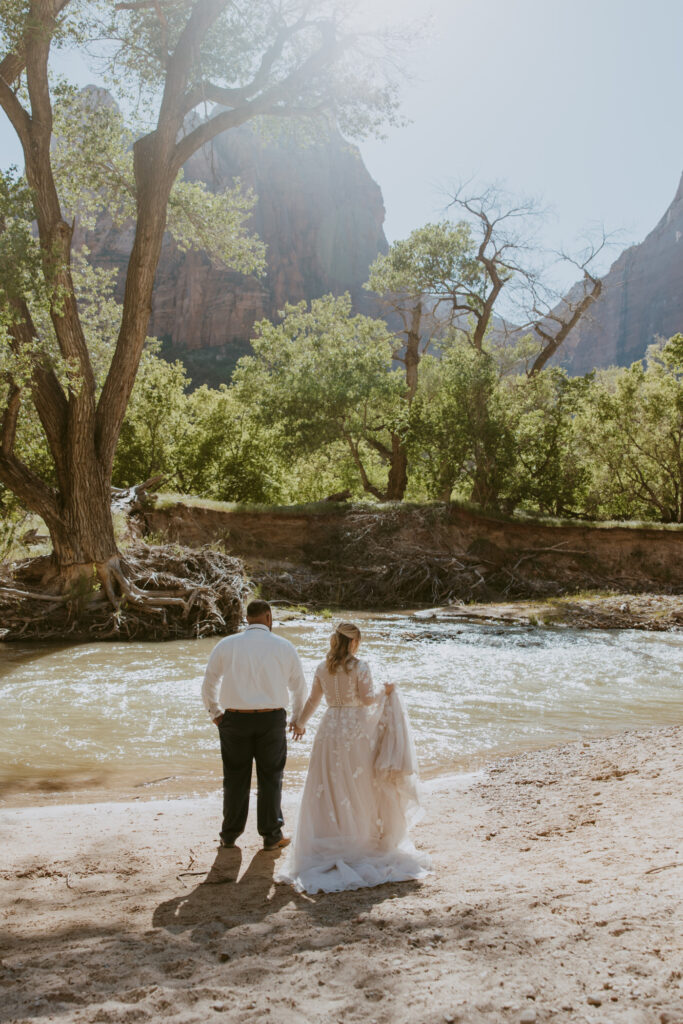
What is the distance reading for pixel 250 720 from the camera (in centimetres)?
478

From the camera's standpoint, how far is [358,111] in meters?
14.6

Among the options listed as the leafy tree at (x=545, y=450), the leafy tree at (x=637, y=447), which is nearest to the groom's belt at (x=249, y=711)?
the leafy tree at (x=545, y=450)

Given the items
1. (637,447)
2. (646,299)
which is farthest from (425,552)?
(646,299)

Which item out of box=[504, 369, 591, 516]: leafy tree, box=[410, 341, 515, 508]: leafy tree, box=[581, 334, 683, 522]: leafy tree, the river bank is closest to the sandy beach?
the river bank

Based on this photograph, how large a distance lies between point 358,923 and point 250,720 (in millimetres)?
1694

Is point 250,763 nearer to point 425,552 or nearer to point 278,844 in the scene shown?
point 278,844

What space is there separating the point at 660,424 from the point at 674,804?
24.9m

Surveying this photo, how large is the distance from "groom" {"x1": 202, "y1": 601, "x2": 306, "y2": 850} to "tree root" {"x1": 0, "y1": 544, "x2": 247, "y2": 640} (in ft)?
29.2

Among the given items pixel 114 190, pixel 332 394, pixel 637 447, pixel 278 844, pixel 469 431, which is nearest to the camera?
pixel 278 844

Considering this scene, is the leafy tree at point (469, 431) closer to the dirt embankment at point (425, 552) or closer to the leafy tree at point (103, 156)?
the dirt embankment at point (425, 552)

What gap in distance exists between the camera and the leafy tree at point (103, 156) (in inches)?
481

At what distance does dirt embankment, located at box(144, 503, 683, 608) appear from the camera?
20047 millimetres

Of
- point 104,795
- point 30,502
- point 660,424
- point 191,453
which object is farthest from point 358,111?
point 191,453

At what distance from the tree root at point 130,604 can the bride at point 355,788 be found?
Answer: 9408 millimetres
